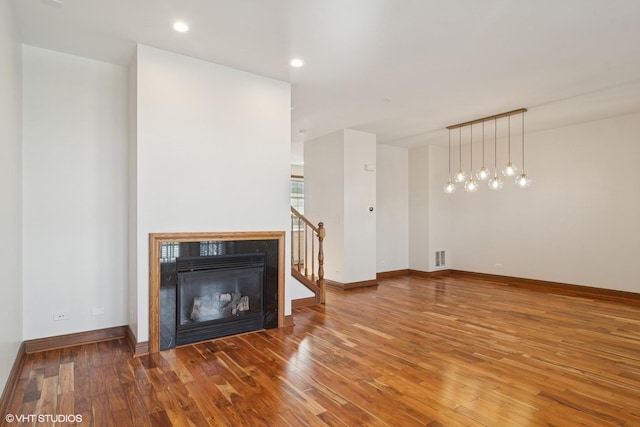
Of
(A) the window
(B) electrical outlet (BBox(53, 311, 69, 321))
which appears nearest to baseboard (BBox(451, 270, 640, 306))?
(A) the window

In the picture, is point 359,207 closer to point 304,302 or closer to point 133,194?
point 304,302

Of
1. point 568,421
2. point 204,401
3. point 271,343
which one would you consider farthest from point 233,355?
point 568,421

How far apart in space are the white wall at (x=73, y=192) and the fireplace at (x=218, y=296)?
0.82m

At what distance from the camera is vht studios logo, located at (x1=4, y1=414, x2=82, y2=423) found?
222cm

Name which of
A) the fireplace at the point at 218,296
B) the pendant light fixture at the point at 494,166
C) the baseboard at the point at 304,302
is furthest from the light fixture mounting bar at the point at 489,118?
the fireplace at the point at 218,296

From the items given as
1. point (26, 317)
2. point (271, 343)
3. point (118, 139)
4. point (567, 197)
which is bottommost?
point (271, 343)

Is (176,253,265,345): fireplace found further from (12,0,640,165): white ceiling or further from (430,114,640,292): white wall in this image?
(430,114,640,292): white wall

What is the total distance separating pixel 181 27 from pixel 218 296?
9.04ft

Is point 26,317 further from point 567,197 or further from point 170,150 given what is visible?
point 567,197

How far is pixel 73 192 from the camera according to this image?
3.59m

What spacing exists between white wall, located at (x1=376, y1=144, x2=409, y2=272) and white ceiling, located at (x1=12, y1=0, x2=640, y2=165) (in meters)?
2.98

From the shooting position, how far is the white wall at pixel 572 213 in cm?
570

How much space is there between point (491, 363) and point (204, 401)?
2.53 metres

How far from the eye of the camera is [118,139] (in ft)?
12.6
